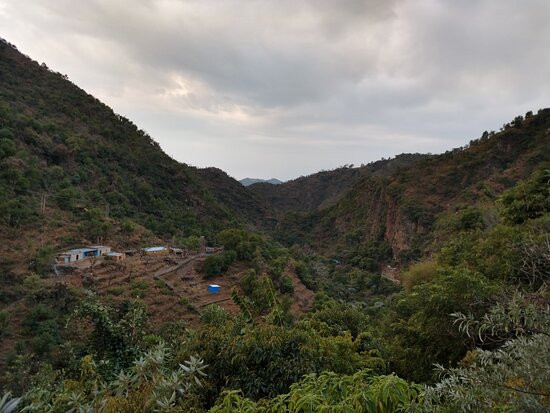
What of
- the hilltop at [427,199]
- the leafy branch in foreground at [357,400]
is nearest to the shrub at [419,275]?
the hilltop at [427,199]

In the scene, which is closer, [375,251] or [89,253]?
[89,253]

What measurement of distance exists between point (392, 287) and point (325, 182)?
209 ft

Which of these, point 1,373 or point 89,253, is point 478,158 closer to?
point 89,253

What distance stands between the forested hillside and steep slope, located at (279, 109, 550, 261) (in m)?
0.23

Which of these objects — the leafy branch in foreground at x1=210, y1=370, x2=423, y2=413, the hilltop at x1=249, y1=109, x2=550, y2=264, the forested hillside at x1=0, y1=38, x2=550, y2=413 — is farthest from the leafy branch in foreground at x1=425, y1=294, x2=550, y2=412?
the hilltop at x1=249, y1=109, x2=550, y2=264

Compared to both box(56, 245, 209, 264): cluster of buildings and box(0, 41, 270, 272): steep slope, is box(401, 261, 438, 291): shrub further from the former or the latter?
box(0, 41, 270, 272): steep slope

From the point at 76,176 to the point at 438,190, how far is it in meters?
34.7

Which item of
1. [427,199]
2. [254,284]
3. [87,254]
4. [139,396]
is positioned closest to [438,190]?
[427,199]

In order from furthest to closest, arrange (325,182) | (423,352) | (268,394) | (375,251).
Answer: (325,182) → (375,251) → (423,352) → (268,394)

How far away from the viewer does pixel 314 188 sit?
297 ft

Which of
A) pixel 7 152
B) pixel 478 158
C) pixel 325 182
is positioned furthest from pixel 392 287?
pixel 325 182

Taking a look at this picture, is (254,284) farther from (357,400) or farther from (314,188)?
(314,188)

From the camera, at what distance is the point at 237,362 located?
381 cm

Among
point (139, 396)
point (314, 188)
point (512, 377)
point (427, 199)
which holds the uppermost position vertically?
point (314, 188)
